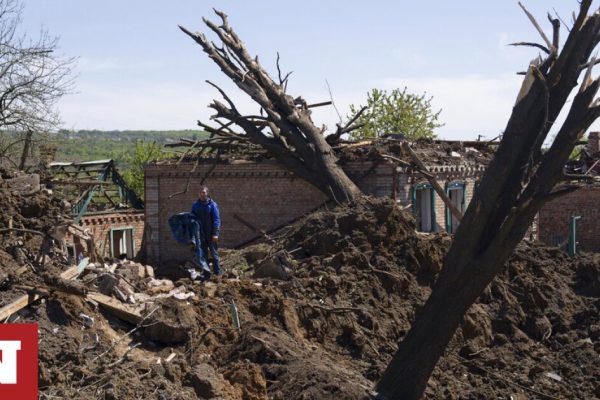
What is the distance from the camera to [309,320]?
44.3 ft

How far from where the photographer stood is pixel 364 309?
46.7 ft

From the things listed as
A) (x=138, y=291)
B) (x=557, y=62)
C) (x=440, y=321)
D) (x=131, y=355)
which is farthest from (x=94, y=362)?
(x=557, y=62)

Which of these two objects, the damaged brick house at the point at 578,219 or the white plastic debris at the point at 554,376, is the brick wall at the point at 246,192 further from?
the damaged brick house at the point at 578,219

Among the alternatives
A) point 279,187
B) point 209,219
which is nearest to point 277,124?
point 279,187

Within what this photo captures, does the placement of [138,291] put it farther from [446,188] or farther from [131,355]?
[446,188]

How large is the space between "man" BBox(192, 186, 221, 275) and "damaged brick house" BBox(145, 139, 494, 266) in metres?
5.83

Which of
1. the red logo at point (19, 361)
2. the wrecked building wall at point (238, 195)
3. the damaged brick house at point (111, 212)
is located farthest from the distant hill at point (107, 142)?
the red logo at point (19, 361)

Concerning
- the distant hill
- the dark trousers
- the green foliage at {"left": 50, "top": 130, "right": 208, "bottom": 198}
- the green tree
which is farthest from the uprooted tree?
the distant hill

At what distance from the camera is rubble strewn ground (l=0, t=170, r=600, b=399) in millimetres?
10602

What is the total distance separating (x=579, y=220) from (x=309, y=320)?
23657mm

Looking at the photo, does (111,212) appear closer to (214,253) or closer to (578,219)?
(578,219)

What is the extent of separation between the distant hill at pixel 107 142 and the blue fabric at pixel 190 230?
198ft

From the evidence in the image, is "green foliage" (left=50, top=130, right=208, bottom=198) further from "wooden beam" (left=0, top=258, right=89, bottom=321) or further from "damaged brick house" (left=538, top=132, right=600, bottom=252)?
"damaged brick house" (left=538, top=132, right=600, bottom=252)

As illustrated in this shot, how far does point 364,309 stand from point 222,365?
3436 millimetres
